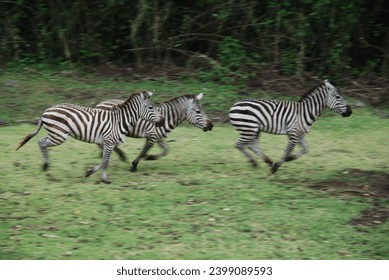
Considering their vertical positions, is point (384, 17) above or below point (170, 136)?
above

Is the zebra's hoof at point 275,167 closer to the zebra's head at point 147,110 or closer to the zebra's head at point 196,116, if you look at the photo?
the zebra's head at point 196,116

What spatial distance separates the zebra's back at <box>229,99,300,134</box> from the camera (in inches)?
479

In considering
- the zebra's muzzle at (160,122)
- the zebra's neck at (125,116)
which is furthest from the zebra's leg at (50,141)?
the zebra's muzzle at (160,122)

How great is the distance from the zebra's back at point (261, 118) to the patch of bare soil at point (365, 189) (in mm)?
1279

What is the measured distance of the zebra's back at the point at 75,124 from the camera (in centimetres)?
1126

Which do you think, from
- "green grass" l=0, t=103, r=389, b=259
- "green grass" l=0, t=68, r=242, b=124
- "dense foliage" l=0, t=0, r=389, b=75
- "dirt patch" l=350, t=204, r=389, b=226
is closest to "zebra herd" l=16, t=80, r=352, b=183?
"green grass" l=0, t=103, r=389, b=259

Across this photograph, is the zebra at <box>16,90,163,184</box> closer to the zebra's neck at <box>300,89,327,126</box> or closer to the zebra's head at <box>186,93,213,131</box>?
Answer: the zebra's head at <box>186,93,213,131</box>

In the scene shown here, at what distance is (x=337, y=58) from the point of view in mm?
18672

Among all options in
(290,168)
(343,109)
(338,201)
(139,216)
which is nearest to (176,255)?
(139,216)

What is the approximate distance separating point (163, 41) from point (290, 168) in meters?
8.29

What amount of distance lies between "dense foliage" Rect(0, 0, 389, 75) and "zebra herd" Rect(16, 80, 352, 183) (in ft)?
20.3

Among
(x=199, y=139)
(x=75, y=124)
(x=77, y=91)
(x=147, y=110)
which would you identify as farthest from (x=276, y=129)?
(x=77, y=91)

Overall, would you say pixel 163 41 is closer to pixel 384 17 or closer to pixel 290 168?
pixel 384 17

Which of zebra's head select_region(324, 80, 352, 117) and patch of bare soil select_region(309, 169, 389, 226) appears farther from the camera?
zebra's head select_region(324, 80, 352, 117)
